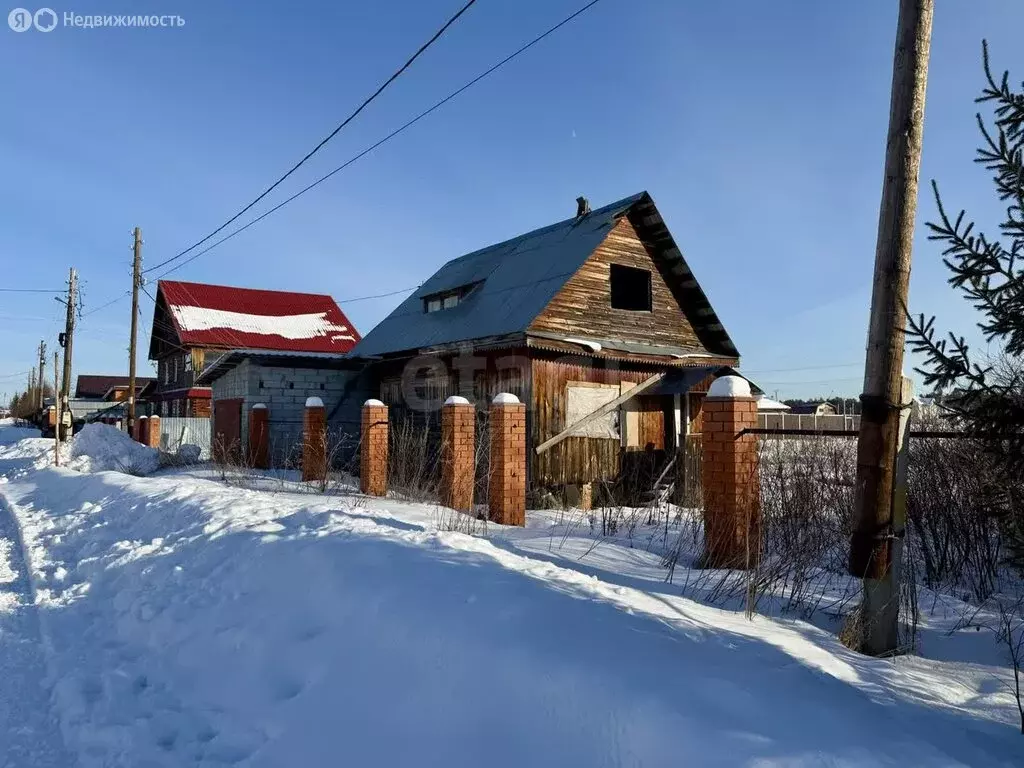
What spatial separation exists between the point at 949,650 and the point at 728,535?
1.81 metres

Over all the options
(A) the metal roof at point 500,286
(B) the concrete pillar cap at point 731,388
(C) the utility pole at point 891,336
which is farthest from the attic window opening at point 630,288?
(C) the utility pole at point 891,336

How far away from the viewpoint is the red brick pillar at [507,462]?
8766mm

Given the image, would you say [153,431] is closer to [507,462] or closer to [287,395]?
[287,395]

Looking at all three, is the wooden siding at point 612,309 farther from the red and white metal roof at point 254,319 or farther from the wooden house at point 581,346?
the red and white metal roof at point 254,319

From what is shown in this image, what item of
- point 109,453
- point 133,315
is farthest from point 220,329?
point 109,453

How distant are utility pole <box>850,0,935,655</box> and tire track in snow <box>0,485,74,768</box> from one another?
4504 millimetres

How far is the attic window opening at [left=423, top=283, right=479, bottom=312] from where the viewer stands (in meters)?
16.3

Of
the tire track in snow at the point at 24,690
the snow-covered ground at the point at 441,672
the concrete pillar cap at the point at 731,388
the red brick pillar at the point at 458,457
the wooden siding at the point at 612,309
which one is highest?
the wooden siding at the point at 612,309

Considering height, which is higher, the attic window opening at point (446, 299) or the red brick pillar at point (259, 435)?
the attic window opening at point (446, 299)

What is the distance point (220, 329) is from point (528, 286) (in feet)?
58.0

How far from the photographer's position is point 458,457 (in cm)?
925

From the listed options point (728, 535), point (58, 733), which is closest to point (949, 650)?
point (728, 535)

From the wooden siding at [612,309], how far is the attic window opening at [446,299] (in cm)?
336

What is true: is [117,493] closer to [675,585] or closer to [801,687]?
[675,585]
